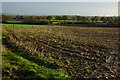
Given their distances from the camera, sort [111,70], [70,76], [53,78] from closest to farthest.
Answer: [53,78] → [70,76] → [111,70]

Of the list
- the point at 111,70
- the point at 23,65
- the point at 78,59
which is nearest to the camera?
the point at 23,65

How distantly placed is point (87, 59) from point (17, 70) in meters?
5.21

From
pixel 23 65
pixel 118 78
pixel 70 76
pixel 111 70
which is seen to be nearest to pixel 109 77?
pixel 118 78

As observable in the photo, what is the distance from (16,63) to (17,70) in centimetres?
101

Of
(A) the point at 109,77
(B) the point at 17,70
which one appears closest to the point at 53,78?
(B) the point at 17,70

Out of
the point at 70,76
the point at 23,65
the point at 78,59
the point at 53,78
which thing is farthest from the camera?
the point at 78,59

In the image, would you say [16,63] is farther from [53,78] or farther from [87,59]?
[87,59]

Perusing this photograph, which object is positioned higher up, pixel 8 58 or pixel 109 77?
pixel 8 58

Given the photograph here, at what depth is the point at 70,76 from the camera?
307 inches

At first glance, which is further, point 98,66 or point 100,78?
point 98,66

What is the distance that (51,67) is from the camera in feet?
28.5

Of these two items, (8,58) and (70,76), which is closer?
(70,76)

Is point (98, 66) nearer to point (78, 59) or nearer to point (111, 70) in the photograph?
point (111, 70)

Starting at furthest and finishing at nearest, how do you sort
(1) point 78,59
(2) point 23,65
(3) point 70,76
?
1. (1) point 78,59
2. (2) point 23,65
3. (3) point 70,76
